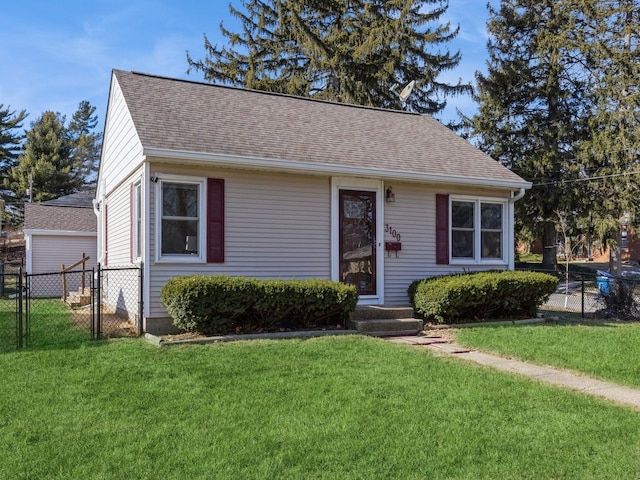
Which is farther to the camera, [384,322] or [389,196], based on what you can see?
[389,196]

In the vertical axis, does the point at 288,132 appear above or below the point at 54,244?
above

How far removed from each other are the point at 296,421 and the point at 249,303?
3606mm

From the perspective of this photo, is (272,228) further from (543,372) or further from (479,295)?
(543,372)

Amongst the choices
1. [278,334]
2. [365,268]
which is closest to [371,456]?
[278,334]

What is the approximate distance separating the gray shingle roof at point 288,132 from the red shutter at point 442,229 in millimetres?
548

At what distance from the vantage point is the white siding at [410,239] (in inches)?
400

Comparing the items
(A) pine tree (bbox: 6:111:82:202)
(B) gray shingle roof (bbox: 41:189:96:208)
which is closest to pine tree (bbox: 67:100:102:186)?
(A) pine tree (bbox: 6:111:82:202)

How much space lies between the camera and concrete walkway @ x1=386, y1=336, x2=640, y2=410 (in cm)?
516

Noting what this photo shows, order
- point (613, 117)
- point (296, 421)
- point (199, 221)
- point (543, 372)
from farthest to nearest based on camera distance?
1. point (613, 117)
2. point (199, 221)
3. point (543, 372)
4. point (296, 421)

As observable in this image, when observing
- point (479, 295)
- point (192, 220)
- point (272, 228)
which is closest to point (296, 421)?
point (192, 220)

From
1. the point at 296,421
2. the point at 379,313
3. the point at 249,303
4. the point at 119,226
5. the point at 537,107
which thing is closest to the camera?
the point at 296,421

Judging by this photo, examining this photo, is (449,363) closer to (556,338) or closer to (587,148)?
(556,338)

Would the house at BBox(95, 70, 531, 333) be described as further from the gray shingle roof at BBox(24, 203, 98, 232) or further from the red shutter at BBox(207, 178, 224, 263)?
the gray shingle roof at BBox(24, 203, 98, 232)

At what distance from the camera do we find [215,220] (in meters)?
8.68
